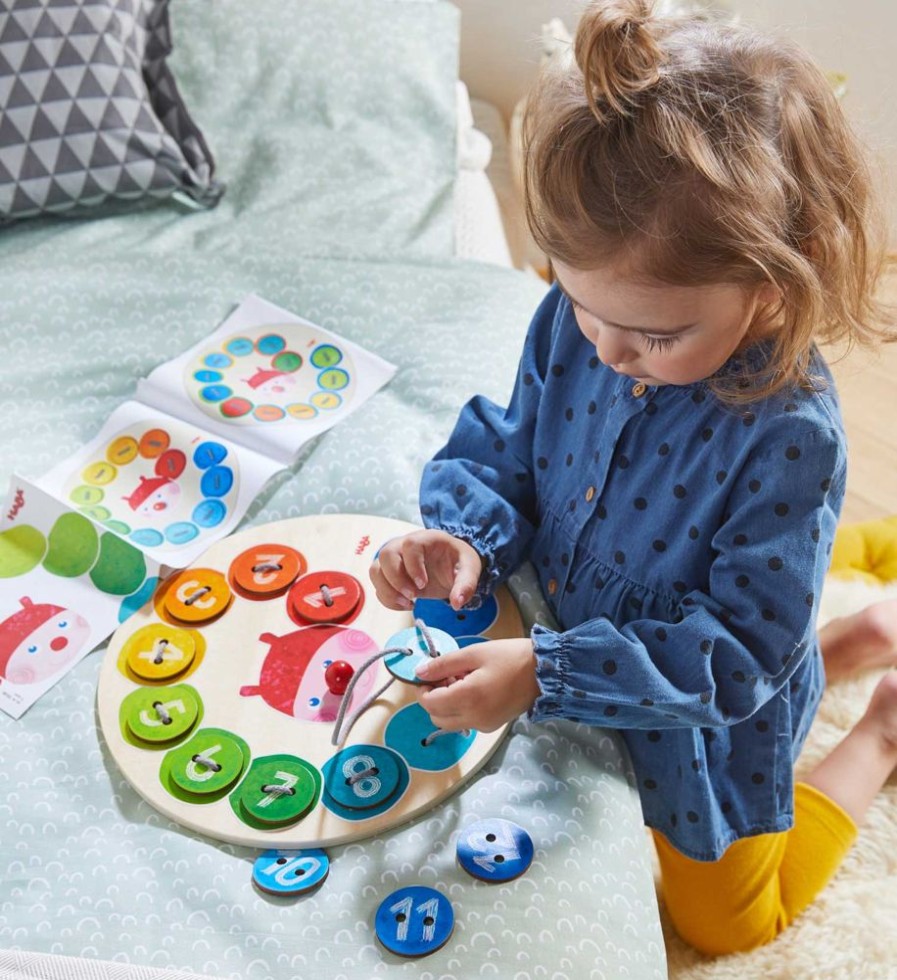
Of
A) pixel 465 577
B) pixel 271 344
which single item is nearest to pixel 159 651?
pixel 465 577

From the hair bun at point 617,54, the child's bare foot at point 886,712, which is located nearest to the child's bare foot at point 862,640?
the child's bare foot at point 886,712

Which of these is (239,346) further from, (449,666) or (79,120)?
(449,666)

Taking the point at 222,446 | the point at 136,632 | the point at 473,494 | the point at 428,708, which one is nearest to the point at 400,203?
the point at 222,446

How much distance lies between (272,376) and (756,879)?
2.50 ft

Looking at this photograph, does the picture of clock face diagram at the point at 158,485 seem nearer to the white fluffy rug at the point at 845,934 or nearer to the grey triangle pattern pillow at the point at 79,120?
the grey triangle pattern pillow at the point at 79,120

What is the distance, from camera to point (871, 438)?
180 centimetres

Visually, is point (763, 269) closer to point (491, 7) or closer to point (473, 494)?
point (473, 494)

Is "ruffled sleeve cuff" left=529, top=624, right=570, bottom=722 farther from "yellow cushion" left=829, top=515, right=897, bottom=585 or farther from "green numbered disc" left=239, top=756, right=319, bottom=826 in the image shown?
"yellow cushion" left=829, top=515, right=897, bottom=585

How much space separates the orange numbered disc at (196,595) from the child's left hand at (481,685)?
0.79 ft

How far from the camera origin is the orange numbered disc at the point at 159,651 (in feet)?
2.95

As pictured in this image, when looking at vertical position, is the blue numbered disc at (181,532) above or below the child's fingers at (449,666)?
below

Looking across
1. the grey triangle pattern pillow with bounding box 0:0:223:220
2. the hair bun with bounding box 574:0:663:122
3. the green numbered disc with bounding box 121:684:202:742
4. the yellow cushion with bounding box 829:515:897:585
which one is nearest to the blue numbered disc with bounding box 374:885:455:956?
the green numbered disc with bounding box 121:684:202:742

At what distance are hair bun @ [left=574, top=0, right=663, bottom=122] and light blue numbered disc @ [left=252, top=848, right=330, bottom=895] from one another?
56cm

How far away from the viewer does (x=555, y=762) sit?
2.80 feet
